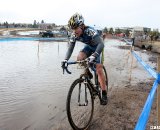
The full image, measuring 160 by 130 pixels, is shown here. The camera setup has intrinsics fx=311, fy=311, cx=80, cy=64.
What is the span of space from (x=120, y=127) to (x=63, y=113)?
1.43 meters

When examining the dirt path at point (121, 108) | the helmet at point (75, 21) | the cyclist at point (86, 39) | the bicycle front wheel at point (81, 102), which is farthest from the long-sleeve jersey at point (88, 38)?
the dirt path at point (121, 108)

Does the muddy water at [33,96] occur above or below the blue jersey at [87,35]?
below

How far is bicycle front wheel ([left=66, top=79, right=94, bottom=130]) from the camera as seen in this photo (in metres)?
5.54

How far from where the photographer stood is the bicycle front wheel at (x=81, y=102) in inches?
218

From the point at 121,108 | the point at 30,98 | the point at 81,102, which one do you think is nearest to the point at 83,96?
the point at 81,102

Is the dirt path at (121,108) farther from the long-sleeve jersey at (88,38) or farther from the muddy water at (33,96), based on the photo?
the long-sleeve jersey at (88,38)

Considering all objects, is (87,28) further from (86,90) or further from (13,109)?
(13,109)

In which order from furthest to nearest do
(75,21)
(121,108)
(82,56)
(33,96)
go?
(33,96)
(121,108)
(82,56)
(75,21)

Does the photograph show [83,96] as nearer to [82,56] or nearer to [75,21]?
[82,56]

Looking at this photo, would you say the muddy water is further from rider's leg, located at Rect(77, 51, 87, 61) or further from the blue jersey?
the blue jersey

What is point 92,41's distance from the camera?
6414 millimetres

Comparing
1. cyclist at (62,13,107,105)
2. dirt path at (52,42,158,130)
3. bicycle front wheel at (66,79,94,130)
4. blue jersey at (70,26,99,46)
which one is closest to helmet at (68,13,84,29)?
cyclist at (62,13,107,105)

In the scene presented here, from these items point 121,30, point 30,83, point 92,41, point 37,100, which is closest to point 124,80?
point 30,83

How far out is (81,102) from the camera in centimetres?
620
